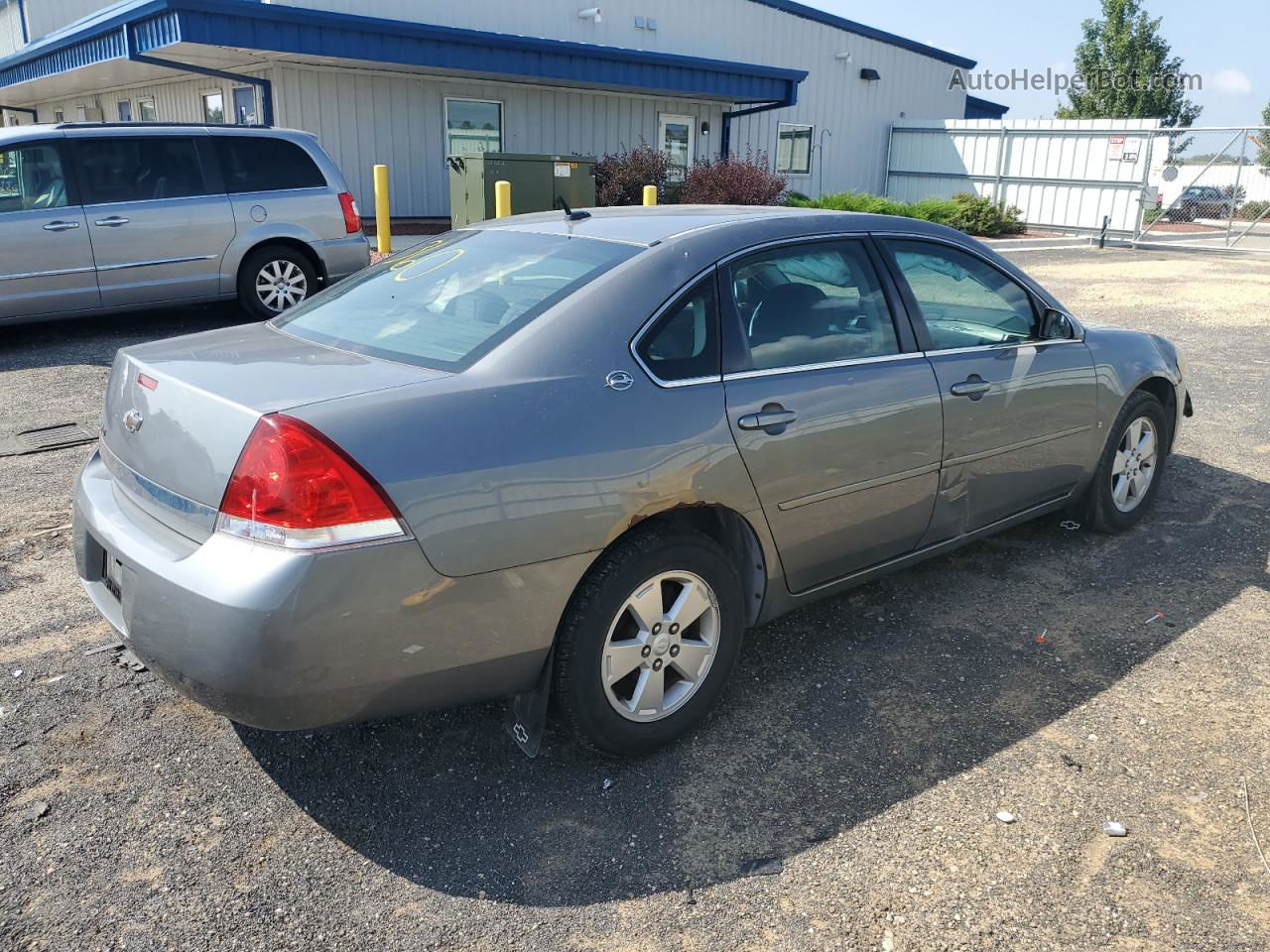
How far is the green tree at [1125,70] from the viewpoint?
3903 centimetres

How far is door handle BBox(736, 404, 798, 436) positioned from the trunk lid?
37.2 inches

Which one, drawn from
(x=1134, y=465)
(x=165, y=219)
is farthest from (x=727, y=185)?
(x=1134, y=465)

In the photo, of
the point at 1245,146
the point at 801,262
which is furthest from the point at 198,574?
the point at 1245,146

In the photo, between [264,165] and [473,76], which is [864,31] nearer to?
[473,76]

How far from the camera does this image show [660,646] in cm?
307

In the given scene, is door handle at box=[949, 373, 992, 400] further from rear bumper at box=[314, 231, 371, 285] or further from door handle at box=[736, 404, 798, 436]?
rear bumper at box=[314, 231, 371, 285]

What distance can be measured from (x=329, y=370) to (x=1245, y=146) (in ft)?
73.8

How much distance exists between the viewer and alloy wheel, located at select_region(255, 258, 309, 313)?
376 inches

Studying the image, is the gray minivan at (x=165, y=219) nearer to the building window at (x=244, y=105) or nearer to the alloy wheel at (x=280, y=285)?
the alloy wheel at (x=280, y=285)

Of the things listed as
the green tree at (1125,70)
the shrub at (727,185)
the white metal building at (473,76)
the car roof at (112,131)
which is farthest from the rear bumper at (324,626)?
the green tree at (1125,70)

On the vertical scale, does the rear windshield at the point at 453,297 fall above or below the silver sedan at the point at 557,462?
above

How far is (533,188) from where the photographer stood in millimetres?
14109

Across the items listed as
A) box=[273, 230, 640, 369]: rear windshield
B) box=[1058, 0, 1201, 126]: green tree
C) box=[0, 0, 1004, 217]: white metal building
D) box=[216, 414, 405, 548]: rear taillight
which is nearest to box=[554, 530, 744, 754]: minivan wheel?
box=[216, 414, 405, 548]: rear taillight

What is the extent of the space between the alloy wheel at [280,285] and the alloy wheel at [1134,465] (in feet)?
24.0
